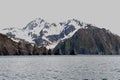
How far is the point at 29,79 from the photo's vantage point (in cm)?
6325

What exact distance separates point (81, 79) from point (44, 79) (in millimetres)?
7798

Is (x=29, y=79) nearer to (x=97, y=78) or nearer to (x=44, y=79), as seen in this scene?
(x=44, y=79)

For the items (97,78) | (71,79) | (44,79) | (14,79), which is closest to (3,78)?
(14,79)

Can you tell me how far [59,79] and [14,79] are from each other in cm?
942

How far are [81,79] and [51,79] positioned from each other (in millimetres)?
6345

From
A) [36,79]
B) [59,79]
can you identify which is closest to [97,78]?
[59,79]

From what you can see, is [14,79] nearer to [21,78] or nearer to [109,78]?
[21,78]

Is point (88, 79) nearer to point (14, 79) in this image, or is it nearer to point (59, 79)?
point (59, 79)

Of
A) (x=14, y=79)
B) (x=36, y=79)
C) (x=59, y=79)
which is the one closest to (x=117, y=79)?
(x=59, y=79)

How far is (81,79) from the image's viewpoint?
208 ft

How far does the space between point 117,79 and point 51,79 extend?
1380cm

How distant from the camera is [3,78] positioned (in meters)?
65.0

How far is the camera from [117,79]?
6250cm

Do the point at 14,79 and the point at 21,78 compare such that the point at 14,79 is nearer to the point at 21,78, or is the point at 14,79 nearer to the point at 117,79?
the point at 21,78
